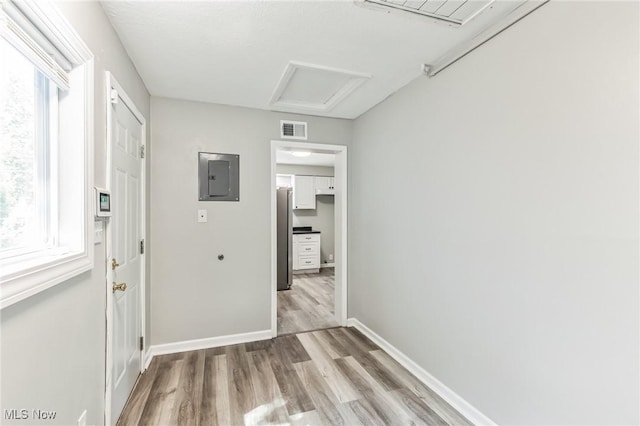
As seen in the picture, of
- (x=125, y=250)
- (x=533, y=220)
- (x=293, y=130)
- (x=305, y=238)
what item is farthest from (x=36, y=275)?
(x=305, y=238)

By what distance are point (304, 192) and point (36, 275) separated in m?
5.63

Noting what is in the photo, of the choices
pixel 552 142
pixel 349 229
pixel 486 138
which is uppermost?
pixel 486 138

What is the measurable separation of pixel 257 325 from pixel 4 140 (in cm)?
257

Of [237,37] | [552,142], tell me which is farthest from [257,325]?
[552,142]

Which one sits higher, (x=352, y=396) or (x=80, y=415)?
(x=80, y=415)

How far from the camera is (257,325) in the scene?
9.92ft

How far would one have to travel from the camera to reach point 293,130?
10.3ft

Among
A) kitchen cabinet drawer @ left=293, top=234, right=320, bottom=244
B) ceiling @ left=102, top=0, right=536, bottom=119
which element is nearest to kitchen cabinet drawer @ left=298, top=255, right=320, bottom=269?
kitchen cabinet drawer @ left=293, top=234, right=320, bottom=244

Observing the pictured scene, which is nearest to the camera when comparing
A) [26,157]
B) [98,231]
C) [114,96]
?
[26,157]

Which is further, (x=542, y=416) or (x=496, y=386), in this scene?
(x=496, y=386)

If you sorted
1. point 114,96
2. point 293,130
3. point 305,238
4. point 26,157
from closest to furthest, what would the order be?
1. point 26,157
2. point 114,96
3. point 293,130
4. point 305,238

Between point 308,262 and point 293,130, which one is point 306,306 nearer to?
point 308,262

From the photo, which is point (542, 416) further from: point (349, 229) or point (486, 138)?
point (349, 229)

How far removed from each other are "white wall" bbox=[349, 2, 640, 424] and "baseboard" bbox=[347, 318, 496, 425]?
0.06m
